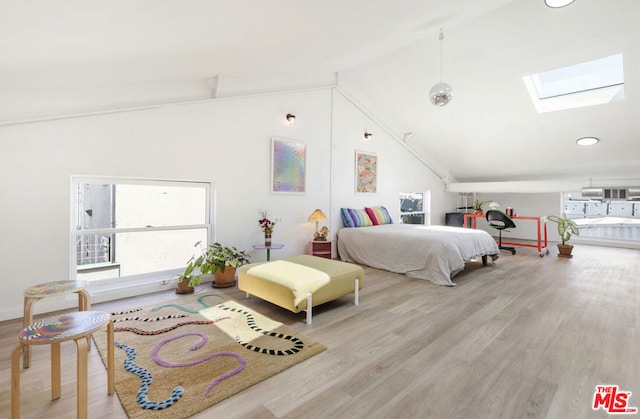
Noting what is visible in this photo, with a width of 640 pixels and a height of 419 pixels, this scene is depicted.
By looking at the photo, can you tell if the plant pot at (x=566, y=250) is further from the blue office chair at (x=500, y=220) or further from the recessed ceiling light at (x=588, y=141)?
the recessed ceiling light at (x=588, y=141)

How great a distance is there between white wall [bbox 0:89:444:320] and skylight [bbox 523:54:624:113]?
2.71 meters

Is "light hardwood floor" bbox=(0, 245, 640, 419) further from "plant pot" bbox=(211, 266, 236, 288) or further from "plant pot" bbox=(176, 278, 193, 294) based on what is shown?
"plant pot" bbox=(211, 266, 236, 288)

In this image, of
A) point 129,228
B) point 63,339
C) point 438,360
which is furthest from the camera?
point 129,228

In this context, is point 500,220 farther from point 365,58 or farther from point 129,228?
point 129,228

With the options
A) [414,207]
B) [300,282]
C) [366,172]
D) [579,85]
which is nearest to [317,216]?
[366,172]

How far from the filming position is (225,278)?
356 centimetres

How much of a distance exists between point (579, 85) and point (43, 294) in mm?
6756

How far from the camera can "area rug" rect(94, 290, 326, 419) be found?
156 cm

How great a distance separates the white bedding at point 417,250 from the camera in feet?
12.3

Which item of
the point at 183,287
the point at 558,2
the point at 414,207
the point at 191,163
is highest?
the point at 558,2

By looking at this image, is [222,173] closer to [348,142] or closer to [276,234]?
[276,234]

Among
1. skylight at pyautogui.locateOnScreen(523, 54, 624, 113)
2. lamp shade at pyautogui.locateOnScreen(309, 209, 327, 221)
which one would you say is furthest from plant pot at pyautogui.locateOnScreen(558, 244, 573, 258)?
lamp shade at pyautogui.locateOnScreen(309, 209, 327, 221)

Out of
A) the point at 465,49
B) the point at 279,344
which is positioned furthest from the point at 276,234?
the point at 465,49

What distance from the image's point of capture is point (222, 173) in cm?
378
